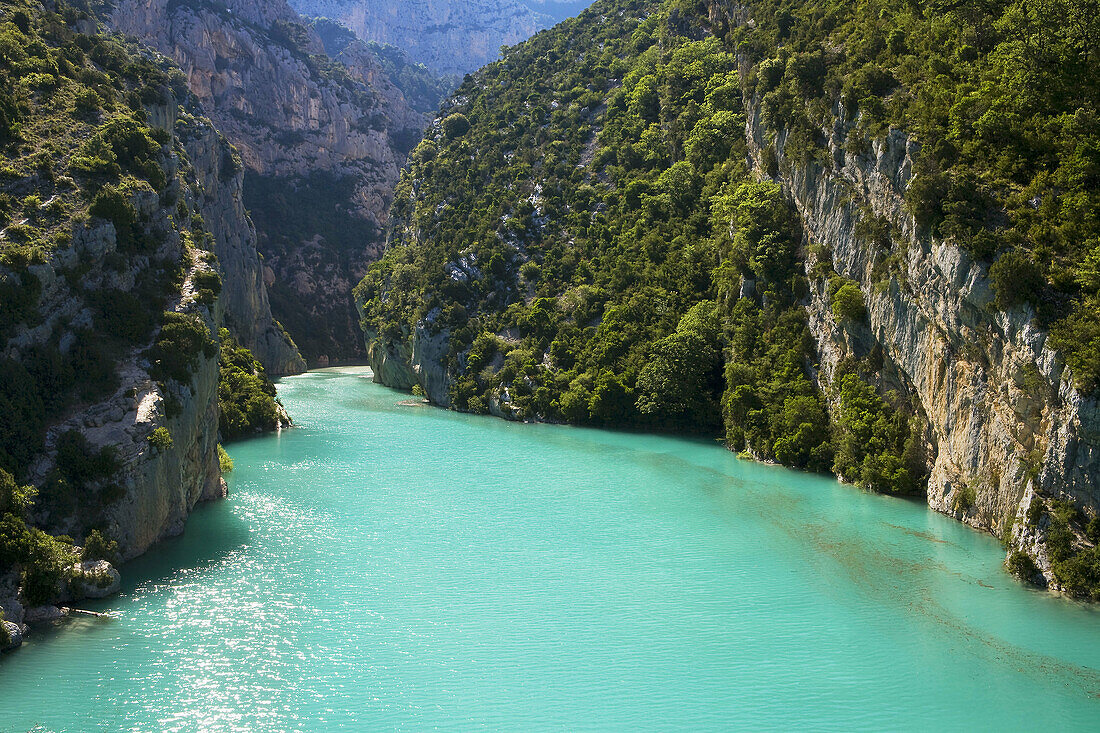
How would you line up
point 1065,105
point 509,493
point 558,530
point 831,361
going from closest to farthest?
point 1065,105 → point 558,530 → point 509,493 → point 831,361

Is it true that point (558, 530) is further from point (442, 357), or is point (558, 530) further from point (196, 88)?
point (196, 88)

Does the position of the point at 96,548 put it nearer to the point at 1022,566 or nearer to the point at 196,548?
the point at 196,548

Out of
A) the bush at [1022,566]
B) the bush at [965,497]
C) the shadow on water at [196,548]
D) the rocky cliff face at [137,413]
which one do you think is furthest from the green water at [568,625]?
the rocky cliff face at [137,413]

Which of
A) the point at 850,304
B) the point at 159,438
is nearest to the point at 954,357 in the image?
the point at 850,304

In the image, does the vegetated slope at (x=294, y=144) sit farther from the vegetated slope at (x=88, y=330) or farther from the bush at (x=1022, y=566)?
the bush at (x=1022, y=566)

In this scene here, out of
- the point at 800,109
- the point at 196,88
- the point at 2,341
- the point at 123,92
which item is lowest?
the point at 2,341

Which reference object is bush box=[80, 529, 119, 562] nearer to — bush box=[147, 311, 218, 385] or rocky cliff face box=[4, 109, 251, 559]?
rocky cliff face box=[4, 109, 251, 559]

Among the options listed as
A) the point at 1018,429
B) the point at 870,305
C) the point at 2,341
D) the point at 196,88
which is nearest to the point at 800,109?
the point at 870,305
